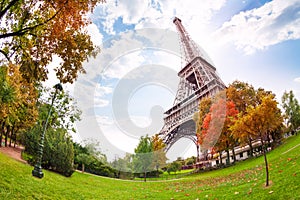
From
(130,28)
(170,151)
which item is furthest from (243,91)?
(130,28)

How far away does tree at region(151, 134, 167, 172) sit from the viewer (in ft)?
88.1

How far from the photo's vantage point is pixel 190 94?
119 ft

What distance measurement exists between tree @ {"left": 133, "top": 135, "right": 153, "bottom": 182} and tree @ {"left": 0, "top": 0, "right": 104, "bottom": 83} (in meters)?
19.8

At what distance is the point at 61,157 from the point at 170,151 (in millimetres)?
19348

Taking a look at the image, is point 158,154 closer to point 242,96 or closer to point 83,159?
point 83,159

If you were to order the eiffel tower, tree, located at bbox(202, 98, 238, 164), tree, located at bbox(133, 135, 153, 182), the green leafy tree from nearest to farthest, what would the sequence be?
1. the green leafy tree
2. tree, located at bbox(202, 98, 238, 164)
3. tree, located at bbox(133, 135, 153, 182)
4. the eiffel tower

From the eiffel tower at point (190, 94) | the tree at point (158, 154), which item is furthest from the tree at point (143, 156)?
the eiffel tower at point (190, 94)

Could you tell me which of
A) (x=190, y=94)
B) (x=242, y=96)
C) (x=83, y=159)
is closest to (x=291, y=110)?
(x=242, y=96)

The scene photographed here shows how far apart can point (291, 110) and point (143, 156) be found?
18.2m

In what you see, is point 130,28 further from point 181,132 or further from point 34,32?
point 181,132

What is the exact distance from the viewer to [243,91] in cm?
2386

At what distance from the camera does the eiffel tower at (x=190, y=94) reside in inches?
1245

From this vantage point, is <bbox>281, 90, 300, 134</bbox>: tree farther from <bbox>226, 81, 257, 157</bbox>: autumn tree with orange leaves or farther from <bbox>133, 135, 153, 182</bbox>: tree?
<bbox>133, 135, 153, 182</bbox>: tree

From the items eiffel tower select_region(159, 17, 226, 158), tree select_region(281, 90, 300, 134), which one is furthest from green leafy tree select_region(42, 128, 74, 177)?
tree select_region(281, 90, 300, 134)
